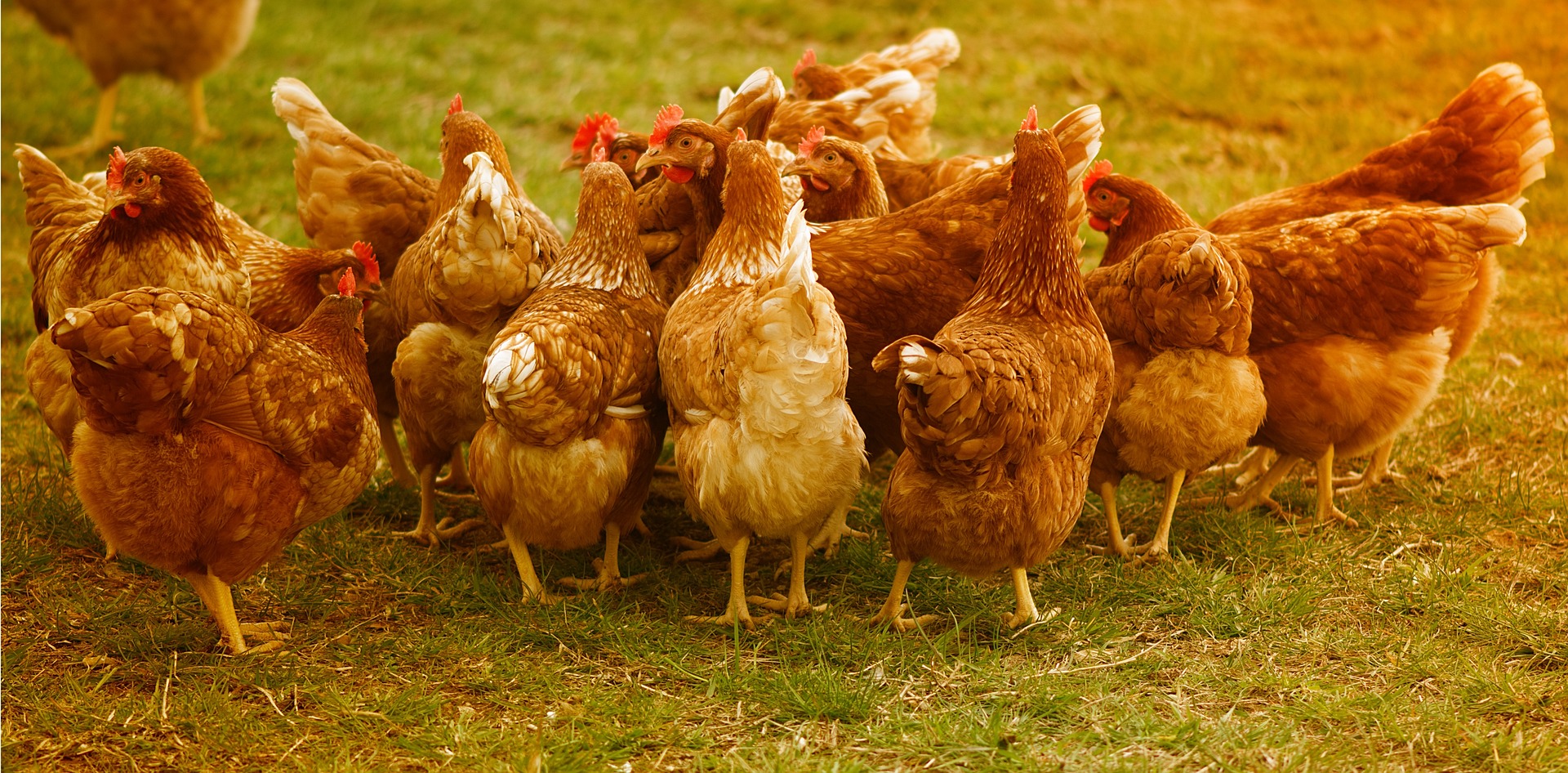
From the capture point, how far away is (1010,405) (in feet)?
10.2

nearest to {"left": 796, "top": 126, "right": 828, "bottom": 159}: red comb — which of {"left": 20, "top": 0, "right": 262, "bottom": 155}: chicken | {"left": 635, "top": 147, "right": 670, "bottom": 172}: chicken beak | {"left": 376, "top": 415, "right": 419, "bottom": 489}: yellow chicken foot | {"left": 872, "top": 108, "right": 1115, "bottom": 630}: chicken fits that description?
{"left": 635, "top": 147, "right": 670, "bottom": 172}: chicken beak

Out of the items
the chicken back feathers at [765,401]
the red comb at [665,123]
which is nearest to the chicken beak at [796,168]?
the red comb at [665,123]

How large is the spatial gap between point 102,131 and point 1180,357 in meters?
6.45

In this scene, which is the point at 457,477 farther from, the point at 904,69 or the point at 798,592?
the point at 904,69

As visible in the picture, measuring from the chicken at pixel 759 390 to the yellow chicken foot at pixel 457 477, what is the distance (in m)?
1.28

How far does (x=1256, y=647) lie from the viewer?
3.47m

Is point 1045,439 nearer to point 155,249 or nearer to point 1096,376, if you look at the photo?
point 1096,376

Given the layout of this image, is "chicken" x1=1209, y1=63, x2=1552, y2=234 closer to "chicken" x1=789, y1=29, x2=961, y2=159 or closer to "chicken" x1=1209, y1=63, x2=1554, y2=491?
"chicken" x1=1209, y1=63, x2=1554, y2=491

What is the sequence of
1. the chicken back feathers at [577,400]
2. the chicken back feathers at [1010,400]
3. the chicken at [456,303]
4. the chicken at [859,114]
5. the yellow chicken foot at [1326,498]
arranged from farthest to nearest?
the chicken at [859,114]
the yellow chicken foot at [1326,498]
the chicken at [456,303]
the chicken back feathers at [577,400]
the chicken back feathers at [1010,400]

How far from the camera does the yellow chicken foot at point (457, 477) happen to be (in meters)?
4.55

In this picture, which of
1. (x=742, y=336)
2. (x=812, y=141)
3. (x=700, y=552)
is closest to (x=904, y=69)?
(x=812, y=141)

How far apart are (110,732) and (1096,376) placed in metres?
2.80

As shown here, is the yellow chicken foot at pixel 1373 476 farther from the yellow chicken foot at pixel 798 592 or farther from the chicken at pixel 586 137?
the chicken at pixel 586 137

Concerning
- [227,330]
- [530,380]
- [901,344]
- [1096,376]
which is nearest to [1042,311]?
[1096,376]
